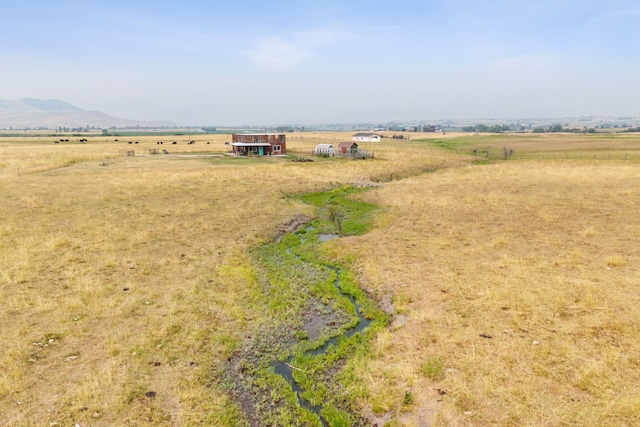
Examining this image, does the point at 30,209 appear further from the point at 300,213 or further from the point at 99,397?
the point at 99,397

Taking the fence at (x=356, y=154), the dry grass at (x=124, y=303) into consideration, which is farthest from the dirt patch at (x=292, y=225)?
the fence at (x=356, y=154)

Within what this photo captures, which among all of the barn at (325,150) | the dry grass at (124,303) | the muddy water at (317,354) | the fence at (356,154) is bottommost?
the muddy water at (317,354)

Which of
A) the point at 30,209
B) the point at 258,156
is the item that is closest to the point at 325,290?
the point at 30,209

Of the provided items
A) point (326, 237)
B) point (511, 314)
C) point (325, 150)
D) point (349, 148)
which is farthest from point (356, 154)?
point (511, 314)

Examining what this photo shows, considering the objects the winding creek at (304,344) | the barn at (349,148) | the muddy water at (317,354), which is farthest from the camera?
the barn at (349,148)

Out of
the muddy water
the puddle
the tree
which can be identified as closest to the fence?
the tree

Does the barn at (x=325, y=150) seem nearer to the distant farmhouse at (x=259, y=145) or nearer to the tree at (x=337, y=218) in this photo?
the distant farmhouse at (x=259, y=145)

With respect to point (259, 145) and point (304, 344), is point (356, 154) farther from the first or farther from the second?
point (304, 344)

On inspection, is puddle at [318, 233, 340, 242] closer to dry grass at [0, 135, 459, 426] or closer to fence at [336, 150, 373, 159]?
dry grass at [0, 135, 459, 426]
